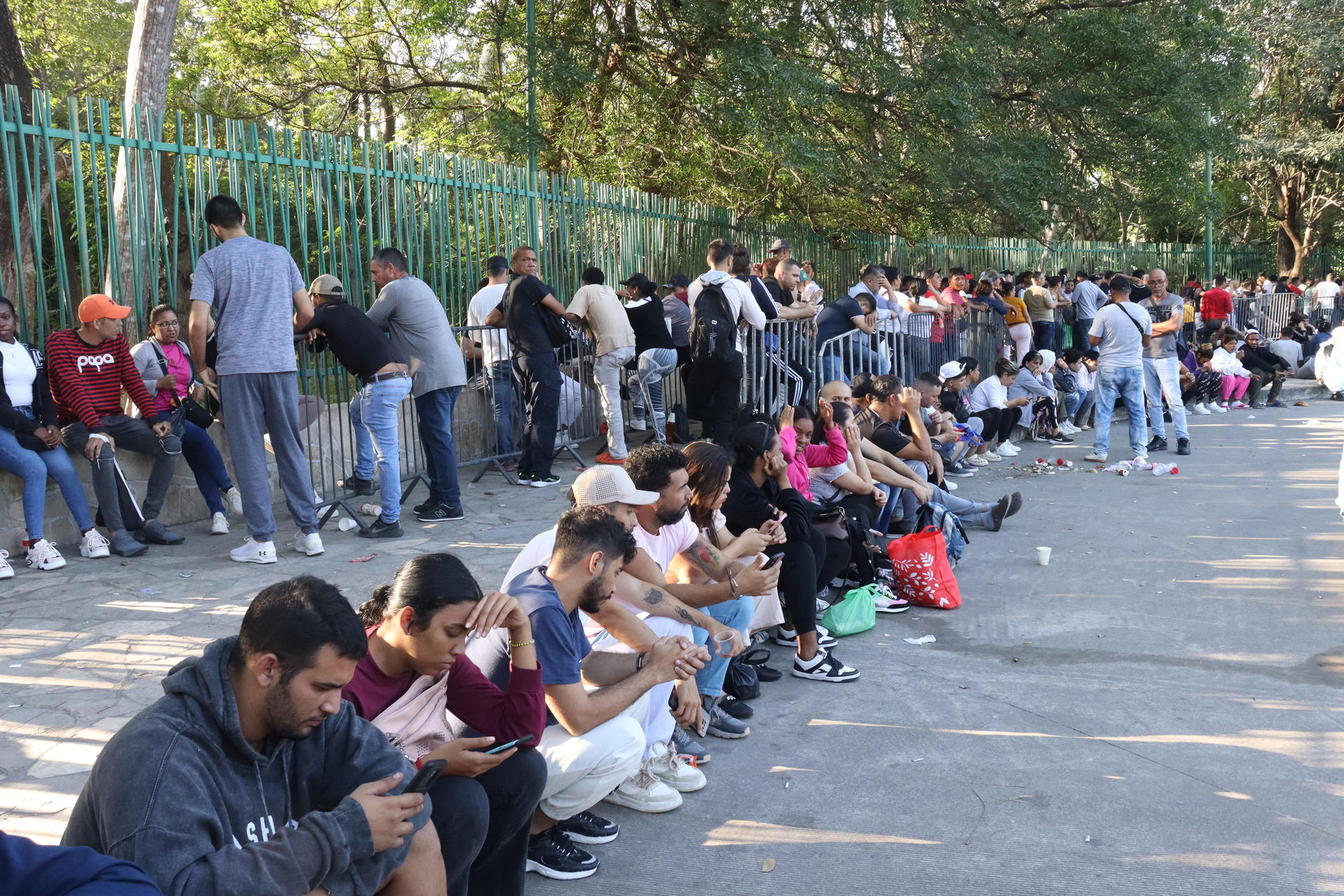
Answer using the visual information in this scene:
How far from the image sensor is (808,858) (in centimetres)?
389

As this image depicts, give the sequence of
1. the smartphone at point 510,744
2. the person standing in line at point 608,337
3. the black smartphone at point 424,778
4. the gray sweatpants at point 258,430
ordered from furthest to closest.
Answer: the person standing in line at point 608,337 < the gray sweatpants at point 258,430 < the smartphone at point 510,744 < the black smartphone at point 424,778

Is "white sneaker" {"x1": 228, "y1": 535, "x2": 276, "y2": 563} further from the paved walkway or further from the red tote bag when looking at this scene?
the red tote bag

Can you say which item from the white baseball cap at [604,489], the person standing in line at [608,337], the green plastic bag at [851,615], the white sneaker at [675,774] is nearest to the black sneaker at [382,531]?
the person standing in line at [608,337]

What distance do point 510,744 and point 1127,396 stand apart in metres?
10.4

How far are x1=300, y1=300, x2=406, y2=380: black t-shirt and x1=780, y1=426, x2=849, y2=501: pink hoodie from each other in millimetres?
2764

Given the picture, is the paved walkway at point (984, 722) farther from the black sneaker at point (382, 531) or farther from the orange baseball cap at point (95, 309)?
the orange baseball cap at point (95, 309)

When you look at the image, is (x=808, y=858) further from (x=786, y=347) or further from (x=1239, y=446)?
(x=1239, y=446)

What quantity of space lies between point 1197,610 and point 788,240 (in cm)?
1030

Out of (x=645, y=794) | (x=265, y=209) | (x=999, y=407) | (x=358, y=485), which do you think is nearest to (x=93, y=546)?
(x=358, y=485)

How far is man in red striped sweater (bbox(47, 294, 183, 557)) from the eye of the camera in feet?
22.4

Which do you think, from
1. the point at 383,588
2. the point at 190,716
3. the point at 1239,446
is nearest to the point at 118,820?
the point at 190,716

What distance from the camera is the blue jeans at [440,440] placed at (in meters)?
8.12

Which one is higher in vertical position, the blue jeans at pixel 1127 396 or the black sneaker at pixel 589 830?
the blue jeans at pixel 1127 396

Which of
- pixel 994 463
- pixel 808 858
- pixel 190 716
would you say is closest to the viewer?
pixel 190 716
